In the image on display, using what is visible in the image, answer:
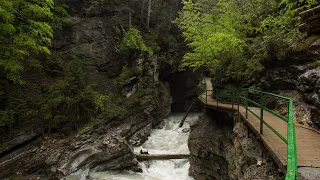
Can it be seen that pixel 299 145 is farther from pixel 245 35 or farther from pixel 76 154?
pixel 76 154

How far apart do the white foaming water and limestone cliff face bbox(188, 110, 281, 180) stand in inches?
55.0

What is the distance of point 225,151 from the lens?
9.79 meters

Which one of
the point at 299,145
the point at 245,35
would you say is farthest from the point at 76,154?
the point at 245,35

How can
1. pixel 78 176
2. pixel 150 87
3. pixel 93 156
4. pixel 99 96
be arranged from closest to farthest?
1. pixel 78 176
2. pixel 93 156
3. pixel 99 96
4. pixel 150 87

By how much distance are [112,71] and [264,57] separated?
1564cm

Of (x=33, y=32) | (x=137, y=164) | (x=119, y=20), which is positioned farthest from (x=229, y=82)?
(x=119, y=20)

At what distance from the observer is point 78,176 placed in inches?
476

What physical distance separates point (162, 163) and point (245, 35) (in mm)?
11029

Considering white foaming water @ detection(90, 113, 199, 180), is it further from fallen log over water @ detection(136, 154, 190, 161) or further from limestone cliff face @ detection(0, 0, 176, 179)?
limestone cliff face @ detection(0, 0, 176, 179)

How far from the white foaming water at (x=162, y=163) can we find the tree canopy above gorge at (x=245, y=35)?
23.1 feet

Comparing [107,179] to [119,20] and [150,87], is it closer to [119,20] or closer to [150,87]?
[150,87]

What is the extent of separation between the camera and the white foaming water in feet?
42.2

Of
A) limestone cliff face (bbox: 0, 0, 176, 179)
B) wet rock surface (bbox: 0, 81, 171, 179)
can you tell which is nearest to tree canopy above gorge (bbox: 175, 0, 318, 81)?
limestone cliff face (bbox: 0, 0, 176, 179)

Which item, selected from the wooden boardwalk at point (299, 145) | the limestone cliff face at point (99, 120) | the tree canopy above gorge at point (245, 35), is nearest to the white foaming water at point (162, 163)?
the limestone cliff face at point (99, 120)
